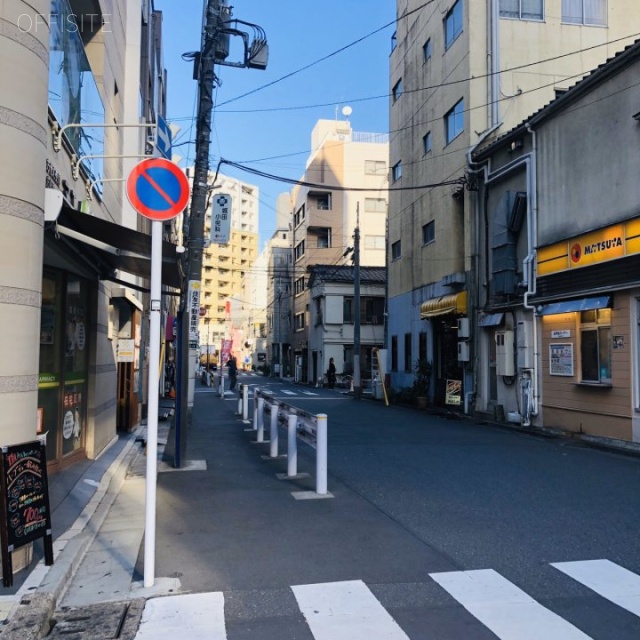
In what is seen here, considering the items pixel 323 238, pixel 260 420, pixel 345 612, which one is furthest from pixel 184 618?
pixel 323 238

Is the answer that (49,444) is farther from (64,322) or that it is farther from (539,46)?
(539,46)

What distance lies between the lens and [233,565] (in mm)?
5062

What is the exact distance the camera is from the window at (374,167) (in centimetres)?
5234

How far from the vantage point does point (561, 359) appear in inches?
564

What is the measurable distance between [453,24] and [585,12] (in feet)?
14.2

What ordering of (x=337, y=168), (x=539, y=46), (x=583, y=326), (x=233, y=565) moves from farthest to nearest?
(x=337, y=168), (x=539, y=46), (x=583, y=326), (x=233, y=565)

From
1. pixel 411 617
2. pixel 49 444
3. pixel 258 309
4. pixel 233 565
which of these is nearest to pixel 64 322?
pixel 49 444

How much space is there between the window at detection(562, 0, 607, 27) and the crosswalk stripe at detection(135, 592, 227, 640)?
21648 millimetres

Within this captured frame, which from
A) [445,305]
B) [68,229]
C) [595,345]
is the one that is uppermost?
[445,305]

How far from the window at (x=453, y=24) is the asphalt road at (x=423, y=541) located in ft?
52.4

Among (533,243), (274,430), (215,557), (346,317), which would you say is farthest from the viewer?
(346,317)

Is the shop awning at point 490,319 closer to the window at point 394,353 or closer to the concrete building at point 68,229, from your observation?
the concrete building at point 68,229

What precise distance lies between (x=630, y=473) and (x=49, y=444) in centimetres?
857
